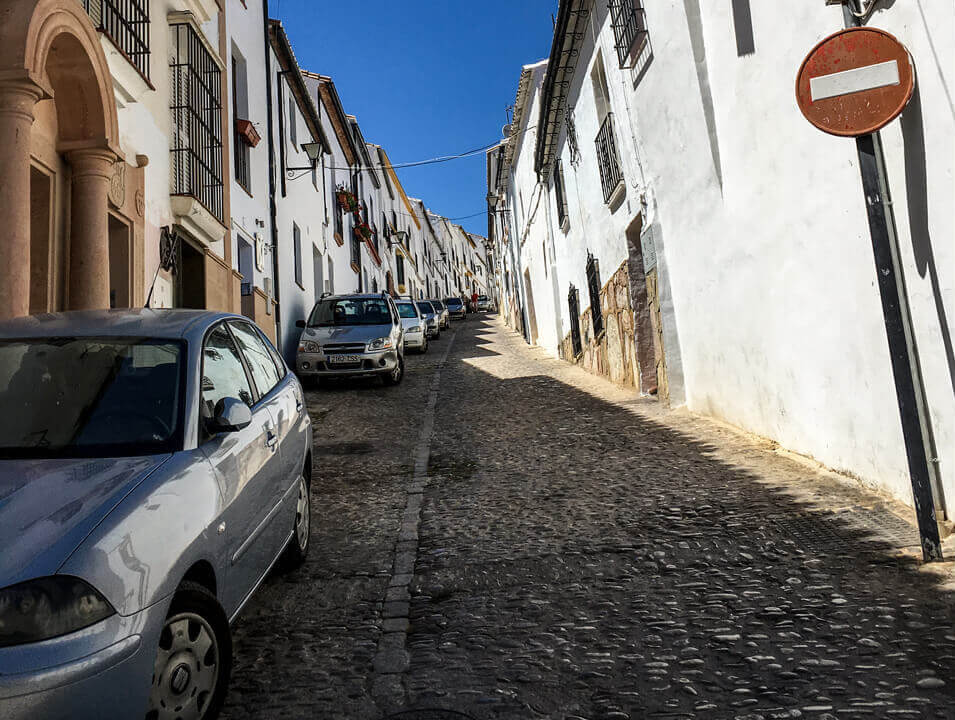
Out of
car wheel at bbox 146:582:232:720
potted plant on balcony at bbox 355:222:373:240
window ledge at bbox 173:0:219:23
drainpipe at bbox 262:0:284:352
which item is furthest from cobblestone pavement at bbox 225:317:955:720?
potted plant on balcony at bbox 355:222:373:240

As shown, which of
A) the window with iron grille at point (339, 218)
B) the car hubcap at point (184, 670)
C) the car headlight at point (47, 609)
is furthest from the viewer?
the window with iron grille at point (339, 218)

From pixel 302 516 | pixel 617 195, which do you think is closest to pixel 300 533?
pixel 302 516

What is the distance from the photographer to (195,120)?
→ 35.6 feet

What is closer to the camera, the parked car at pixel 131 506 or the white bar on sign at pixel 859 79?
the parked car at pixel 131 506

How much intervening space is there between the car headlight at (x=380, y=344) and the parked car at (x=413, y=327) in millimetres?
6717

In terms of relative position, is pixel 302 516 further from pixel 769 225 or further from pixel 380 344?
pixel 380 344

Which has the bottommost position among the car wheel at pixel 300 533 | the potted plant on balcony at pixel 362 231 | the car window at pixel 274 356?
the car wheel at pixel 300 533

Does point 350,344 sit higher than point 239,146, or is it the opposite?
point 239,146

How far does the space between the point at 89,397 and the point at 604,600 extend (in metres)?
2.48

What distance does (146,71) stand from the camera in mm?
9344

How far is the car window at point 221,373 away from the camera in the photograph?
326cm

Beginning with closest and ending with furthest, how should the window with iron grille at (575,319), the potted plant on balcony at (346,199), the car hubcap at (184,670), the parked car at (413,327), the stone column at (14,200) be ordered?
the car hubcap at (184,670) → the stone column at (14,200) → the window with iron grille at (575,319) → the parked car at (413,327) → the potted plant on balcony at (346,199)

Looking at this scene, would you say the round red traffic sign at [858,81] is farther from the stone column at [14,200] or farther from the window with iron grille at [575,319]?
the window with iron grille at [575,319]

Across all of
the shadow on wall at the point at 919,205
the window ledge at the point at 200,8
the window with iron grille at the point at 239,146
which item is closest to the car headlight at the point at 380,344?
the window with iron grille at the point at 239,146
